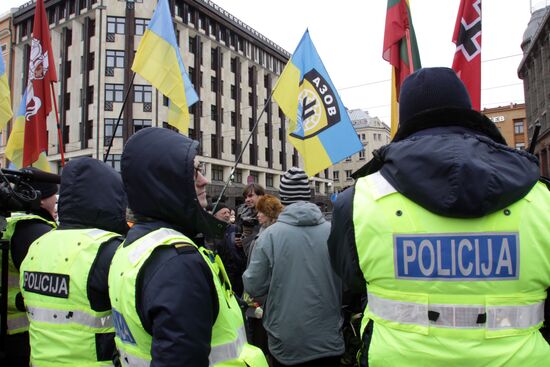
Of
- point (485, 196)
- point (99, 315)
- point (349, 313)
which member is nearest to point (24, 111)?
point (99, 315)

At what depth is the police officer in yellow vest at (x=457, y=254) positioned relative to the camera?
1456 millimetres

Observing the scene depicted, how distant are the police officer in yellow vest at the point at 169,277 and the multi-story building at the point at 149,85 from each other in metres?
25.4

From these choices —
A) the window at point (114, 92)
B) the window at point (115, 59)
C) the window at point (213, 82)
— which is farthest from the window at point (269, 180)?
the window at point (115, 59)

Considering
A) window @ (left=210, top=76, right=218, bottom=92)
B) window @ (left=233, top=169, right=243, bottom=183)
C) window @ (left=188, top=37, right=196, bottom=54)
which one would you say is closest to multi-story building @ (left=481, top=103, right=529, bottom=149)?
window @ (left=233, top=169, right=243, bottom=183)

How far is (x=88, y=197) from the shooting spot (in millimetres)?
2471

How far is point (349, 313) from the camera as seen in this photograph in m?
3.33

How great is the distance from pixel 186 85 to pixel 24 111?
269 centimetres

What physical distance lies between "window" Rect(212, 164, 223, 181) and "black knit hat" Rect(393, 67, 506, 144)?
3625cm

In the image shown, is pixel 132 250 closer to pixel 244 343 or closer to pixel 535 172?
pixel 244 343

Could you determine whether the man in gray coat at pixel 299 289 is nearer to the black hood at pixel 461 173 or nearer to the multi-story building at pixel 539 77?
the black hood at pixel 461 173

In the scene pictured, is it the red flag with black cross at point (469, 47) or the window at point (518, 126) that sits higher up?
the window at point (518, 126)

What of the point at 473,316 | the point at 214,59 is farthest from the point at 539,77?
the point at 473,316

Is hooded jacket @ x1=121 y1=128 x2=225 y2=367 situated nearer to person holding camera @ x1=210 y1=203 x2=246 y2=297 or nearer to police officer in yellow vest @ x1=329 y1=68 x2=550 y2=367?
police officer in yellow vest @ x1=329 y1=68 x2=550 y2=367

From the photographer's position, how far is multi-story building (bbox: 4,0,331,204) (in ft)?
107
